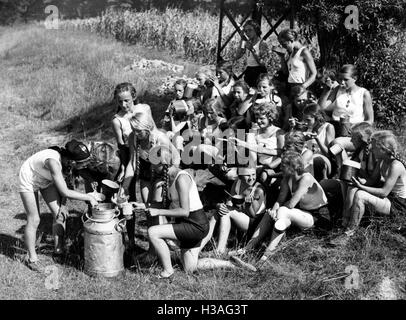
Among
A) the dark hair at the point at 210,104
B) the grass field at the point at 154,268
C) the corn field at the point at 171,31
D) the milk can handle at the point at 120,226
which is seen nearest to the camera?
the grass field at the point at 154,268

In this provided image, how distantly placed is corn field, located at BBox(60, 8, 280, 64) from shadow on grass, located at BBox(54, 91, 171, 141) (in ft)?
13.5

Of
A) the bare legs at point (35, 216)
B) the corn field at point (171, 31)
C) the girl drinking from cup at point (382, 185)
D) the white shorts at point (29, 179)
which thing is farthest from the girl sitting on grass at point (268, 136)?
the corn field at point (171, 31)

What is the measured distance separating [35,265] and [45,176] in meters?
1.00

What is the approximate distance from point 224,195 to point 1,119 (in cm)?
864

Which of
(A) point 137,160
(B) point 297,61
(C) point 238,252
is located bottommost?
(C) point 238,252

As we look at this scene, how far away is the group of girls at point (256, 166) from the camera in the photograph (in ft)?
17.0

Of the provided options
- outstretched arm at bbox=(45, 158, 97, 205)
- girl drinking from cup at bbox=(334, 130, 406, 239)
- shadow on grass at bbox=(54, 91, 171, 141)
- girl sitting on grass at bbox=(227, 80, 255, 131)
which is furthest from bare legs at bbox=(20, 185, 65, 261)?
shadow on grass at bbox=(54, 91, 171, 141)

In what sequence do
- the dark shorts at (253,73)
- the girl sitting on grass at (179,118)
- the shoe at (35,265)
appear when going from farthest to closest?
the dark shorts at (253,73), the girl sitting on grass at (179,118), the shoe at (35,265)

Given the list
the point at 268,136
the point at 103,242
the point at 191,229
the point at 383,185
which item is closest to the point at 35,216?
the point at 103,242

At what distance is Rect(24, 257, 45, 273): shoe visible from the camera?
18.0ft

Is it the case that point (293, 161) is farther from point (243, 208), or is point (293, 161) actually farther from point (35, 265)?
point (35, 265)

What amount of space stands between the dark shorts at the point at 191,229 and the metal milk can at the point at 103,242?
0.67 metres

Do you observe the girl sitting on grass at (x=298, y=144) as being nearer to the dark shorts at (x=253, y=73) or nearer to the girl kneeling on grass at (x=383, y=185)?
the girl kneeling on grass at (x=383, y=185)

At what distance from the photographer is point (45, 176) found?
213 inches
